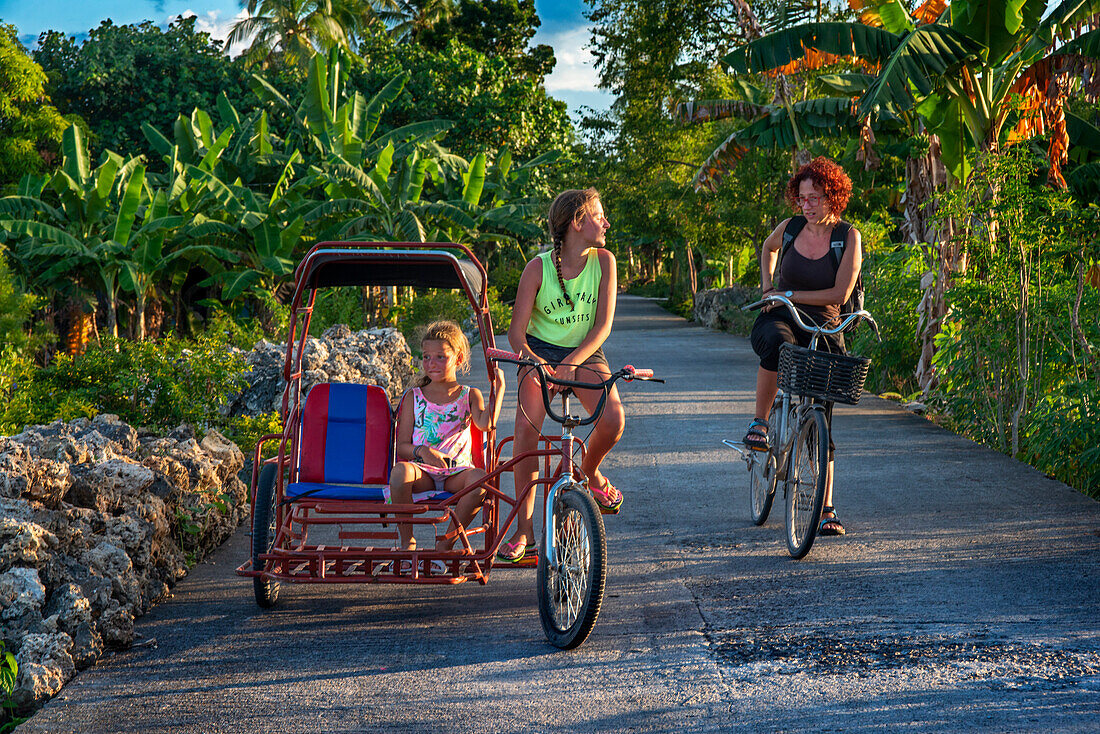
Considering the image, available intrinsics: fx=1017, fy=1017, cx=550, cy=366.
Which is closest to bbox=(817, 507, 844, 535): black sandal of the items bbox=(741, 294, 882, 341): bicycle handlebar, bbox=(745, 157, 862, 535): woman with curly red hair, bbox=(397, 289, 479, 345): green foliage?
bbox=(745, 157, 862, 535): woman with curly red hair

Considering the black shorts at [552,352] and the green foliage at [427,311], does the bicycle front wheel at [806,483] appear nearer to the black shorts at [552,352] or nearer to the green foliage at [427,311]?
the black shorts at [552,352]

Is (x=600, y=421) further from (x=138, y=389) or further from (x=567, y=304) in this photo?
(x=138, y=389)

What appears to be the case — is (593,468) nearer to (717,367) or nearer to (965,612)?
(965,612)

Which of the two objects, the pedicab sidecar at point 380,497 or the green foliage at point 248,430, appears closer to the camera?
the pedicab sidecar at point 380,497

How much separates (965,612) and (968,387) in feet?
16.9

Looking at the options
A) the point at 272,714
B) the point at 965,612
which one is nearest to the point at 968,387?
the point at 965,612

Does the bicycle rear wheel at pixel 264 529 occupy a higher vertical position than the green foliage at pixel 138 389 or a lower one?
lower

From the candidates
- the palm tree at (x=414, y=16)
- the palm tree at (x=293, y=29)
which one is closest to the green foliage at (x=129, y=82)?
the palm tree at (x=293, y=29)

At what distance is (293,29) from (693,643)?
126 feet

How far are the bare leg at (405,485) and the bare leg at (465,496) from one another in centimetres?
13

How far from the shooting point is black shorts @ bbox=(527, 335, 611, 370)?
524 cm

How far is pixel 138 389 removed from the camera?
26.8 feet

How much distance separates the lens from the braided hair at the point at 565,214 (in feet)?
16.8

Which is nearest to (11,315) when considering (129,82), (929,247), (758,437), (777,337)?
(758,437)
